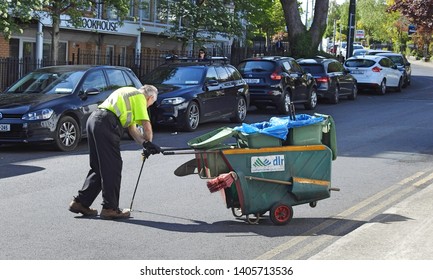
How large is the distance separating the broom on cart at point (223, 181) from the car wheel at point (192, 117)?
979 cm

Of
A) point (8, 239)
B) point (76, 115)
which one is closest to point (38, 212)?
point (8, 239)

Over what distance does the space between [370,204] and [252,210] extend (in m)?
2.20

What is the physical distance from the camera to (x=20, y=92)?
A: 52.6ft

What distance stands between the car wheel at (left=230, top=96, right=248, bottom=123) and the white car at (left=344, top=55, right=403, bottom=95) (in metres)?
13.3

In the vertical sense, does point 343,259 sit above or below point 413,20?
below

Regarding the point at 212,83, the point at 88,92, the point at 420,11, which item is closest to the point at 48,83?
the point at 88,92

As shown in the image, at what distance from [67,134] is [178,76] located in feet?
16.4

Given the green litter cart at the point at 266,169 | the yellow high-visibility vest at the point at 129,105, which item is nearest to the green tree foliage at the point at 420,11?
the green litter cart at the point at 266,169

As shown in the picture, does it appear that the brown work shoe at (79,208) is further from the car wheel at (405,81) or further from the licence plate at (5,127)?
the car wheel at (405,81)

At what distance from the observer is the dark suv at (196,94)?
60.6 feet

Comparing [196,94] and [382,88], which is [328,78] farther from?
[196,94]

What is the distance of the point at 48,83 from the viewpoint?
1600cm

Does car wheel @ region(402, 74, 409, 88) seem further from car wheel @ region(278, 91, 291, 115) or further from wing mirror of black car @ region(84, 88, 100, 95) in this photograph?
wing mirror of black car @ region(84, 88, 100, 95)

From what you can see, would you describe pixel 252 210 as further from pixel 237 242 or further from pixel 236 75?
pixel 236 75
